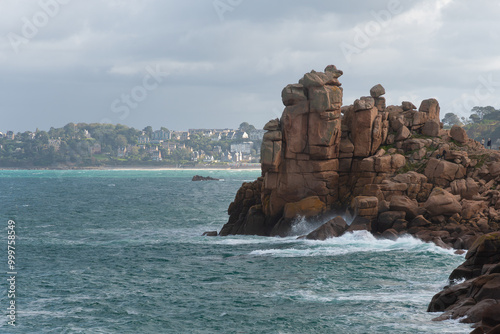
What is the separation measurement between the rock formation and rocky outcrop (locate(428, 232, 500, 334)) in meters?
17.5

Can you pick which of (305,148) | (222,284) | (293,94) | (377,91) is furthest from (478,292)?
(377,91)

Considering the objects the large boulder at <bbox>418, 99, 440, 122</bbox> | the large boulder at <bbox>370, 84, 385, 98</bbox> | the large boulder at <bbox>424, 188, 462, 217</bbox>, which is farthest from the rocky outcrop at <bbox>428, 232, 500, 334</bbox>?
the large boulder at <bbox>418, 99, 440, 122</bbox>

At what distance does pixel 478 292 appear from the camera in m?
29.8

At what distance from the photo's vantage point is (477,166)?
5950 cm

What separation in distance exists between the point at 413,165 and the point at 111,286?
3467 centimetres

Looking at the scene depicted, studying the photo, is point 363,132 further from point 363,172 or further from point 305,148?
point 305,148

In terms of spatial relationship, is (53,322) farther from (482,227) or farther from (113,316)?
(482,227)

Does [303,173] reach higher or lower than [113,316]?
higher

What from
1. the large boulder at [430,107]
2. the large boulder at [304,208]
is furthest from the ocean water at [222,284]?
the large boulder at [430,107]

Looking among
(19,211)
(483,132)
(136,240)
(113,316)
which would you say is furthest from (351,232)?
(483,132)

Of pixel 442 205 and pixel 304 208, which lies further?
pixel 304 208

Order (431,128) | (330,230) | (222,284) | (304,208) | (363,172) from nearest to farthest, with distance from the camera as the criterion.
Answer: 1. (222,284)
2. (330,230)
3. (304,208)
4. (363,172)
5. (431,128)

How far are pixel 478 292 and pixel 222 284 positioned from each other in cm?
1768

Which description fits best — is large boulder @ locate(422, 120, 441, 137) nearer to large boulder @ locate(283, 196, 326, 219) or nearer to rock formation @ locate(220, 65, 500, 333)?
rock formation @ locate(220, 65, 500, 333)
